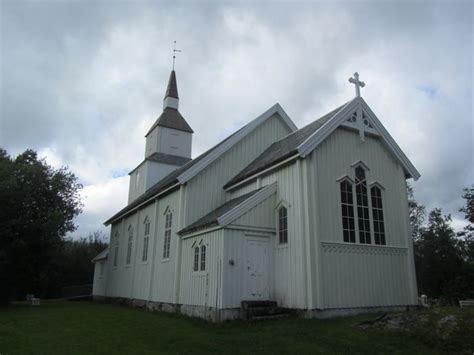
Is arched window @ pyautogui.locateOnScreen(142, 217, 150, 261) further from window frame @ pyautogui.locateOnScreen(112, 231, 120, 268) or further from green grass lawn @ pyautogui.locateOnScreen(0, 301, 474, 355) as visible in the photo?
green grass lawn @ pyautogui.locateOnScreen(0, 301, 474, 355)

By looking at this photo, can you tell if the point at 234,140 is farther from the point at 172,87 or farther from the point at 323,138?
the point at 172,87

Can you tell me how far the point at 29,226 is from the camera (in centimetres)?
2406

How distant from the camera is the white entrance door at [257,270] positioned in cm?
1507

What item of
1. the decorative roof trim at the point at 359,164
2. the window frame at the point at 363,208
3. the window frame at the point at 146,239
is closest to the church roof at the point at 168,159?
the window frame at the point at 146,239

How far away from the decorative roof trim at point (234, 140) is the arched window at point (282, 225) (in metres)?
5.04

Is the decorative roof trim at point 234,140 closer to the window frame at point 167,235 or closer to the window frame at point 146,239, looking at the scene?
the window frame at point 167,235

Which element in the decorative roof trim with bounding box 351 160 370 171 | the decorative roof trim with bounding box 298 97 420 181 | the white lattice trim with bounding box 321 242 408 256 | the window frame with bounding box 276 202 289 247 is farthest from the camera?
the decorative roof trim with bounding box 351 160 370 171

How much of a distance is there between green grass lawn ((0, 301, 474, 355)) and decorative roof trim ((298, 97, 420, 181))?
6.16 m

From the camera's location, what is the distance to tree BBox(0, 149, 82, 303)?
23125 mm

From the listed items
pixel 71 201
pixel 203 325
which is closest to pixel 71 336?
pixel 203 325

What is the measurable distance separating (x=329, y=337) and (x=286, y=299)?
3929 millimetres

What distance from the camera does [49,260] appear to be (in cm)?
2548

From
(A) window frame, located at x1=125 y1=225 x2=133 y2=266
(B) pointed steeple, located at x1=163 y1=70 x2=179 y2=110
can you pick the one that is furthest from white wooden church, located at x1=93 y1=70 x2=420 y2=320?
(B) pointed steeple, located at x1=163 y1=70 x2=179 y2=110

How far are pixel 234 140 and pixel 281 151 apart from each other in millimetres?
3590
